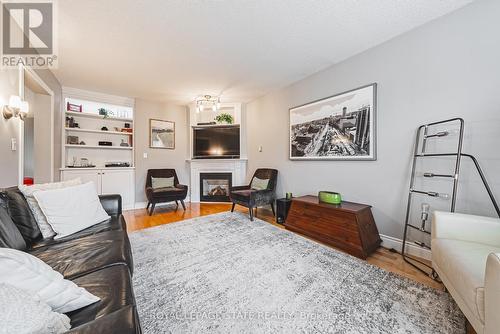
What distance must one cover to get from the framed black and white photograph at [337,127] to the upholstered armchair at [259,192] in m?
0.64

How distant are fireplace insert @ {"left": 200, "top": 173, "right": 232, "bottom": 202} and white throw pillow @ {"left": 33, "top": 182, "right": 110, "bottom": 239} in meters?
2.94

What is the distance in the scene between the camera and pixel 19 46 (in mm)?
2113

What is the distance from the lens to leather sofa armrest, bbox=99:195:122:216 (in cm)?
212

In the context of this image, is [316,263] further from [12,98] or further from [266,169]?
[12,98]

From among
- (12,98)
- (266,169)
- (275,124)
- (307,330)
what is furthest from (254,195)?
(12,98)

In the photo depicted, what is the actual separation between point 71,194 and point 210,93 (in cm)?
295

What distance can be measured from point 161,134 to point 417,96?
15.2 feet

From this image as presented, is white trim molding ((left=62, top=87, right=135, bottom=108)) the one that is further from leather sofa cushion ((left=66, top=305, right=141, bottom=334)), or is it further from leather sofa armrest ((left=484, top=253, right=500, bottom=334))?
leather sofa armrest ((left=484, top=253, right=500, bottom=334))

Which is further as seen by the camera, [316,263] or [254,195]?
[254,195]

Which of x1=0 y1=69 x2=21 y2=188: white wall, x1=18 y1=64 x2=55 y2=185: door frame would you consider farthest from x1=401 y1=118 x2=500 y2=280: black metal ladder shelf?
x1=18 y1=64 x2=55 y2=185: door frame

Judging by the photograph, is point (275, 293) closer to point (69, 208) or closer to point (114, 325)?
point (114, 325)

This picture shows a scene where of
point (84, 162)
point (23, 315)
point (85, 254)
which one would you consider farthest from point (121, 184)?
point (23, 315)

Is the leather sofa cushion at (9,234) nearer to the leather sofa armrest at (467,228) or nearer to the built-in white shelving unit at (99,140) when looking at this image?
the built-in white shelving unit at (99,140)

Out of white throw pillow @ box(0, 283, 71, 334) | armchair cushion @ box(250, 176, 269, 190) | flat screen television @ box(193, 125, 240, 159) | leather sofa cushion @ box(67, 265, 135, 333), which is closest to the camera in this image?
white throw pillow @ box(0, 283, 71, 334)
